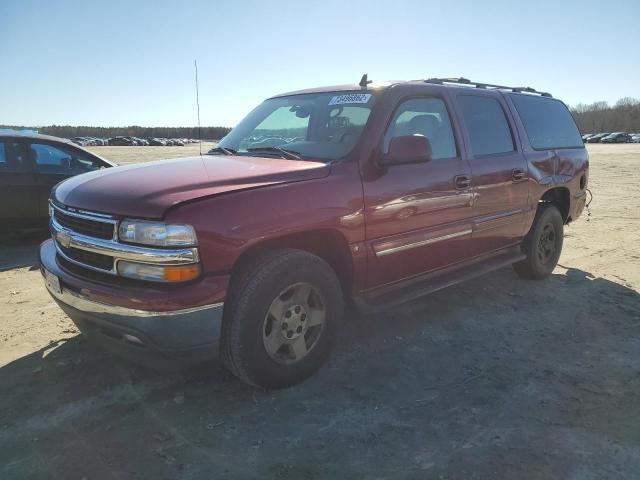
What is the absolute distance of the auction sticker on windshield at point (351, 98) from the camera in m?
3.77

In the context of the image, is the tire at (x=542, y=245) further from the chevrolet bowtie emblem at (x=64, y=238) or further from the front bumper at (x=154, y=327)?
the chevrolet bowtie emblem at (x=64, y=238)

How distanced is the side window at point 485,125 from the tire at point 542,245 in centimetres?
103

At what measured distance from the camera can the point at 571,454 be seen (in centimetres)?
254

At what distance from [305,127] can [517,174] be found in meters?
2.25

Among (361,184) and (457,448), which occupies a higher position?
(361,184)

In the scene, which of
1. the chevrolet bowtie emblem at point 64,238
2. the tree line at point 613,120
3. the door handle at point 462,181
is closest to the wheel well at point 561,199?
the door handle at point 462,181

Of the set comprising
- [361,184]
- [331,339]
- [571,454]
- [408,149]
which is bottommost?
[571,454]

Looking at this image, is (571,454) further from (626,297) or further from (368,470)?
(626,297)

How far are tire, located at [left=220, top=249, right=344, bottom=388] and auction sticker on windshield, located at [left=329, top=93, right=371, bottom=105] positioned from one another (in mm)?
1380

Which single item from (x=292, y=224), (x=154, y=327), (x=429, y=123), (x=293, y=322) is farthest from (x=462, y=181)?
(x=154, y=327)

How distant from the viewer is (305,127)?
392 cm

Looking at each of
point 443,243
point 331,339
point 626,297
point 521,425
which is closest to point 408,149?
point 443,243

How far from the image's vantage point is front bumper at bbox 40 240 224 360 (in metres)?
2.57

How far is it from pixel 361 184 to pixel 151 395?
1.91 meters
